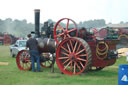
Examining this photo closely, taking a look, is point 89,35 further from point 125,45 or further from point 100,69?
point 125,45

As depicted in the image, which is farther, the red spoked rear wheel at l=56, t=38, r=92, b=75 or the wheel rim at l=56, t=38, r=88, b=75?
the wheel rim at l=56, t=38, r=88, b=75

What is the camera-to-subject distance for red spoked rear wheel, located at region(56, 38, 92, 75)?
299 inches

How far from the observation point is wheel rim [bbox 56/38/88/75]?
25.8ft

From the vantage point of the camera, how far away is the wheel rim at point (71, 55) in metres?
7.86

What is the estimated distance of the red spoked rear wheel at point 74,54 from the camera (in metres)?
7.59

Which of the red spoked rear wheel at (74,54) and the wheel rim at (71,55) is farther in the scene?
the wheel rim at (71,55)

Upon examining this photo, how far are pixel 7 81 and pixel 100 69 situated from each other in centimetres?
373

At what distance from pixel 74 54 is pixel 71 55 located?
11 cm

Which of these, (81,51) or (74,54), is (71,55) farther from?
(81,51)

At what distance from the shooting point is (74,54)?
7.95 metres

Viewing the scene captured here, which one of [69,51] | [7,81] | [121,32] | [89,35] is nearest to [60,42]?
[69,51]

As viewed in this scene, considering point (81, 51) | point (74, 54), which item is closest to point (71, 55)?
point (74, 54)

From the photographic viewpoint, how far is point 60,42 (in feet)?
27.2

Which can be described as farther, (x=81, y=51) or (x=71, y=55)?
(x=71, y=55)
